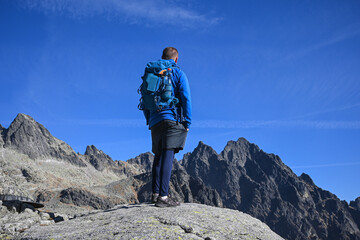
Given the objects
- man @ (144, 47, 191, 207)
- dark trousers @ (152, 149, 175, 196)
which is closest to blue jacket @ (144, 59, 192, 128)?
man @ (144, 47, 191, 207)

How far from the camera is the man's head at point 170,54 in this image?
8281mm

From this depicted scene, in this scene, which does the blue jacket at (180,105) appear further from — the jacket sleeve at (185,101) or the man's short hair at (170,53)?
the man's short hair at (170,53)

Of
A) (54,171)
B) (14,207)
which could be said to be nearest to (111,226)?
(14,207)

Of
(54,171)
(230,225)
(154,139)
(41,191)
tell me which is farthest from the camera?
(54,171)

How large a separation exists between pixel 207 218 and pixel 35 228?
4135 millimetres

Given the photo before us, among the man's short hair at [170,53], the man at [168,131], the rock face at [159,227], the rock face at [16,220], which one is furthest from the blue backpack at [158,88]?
the rock face at [16,220]

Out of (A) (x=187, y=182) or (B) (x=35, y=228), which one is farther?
(A) (x=187, y=182)

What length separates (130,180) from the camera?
157 metres

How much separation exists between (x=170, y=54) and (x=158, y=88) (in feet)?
4.24

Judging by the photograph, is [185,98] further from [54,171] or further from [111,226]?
[54,171]

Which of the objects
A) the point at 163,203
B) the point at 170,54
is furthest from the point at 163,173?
the point at 170,54

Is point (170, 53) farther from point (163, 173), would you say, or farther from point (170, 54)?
point (163, 173)

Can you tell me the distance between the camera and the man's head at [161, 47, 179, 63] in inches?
326

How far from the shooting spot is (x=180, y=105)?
7.79 metres
